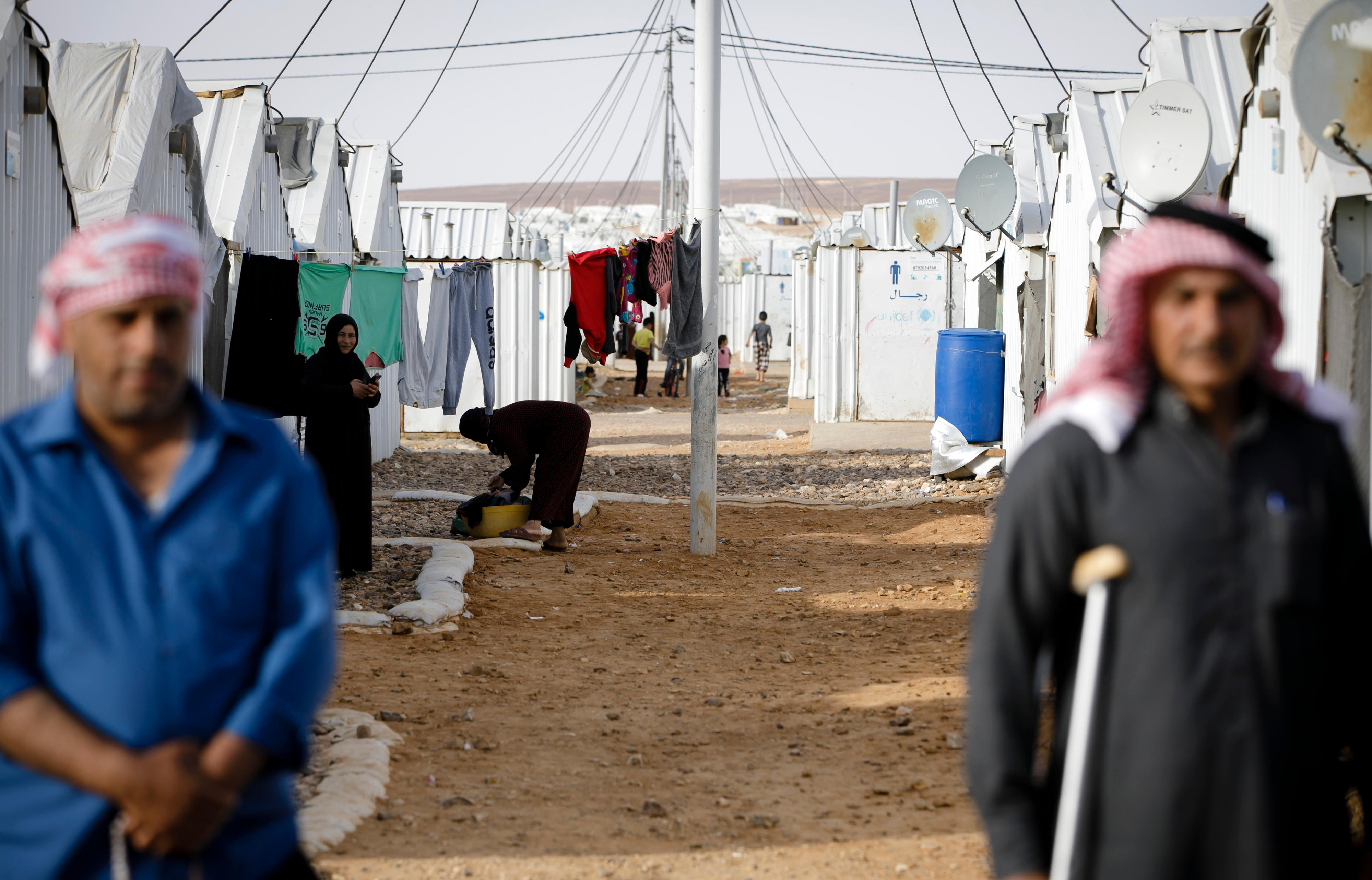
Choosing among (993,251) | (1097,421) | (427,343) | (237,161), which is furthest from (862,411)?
(1097,421)

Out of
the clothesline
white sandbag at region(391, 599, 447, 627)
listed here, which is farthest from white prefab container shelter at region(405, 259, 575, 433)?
white sandbag at region(391, 599, 447, 627)

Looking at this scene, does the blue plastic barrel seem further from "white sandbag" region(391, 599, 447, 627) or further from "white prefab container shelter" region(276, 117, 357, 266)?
"white sandbag" region(391, 599, 447, 627)

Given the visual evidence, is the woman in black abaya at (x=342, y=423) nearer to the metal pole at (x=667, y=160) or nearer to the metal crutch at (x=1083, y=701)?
the metal crutch at (x=1083, y=701)

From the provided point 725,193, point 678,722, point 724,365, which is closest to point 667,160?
point 724,365

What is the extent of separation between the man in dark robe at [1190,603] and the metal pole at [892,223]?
2189 cm

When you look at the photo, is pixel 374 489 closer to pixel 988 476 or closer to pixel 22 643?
pixel 988 476

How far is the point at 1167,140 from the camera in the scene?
7.90 m

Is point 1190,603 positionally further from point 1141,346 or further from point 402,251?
point 402,251

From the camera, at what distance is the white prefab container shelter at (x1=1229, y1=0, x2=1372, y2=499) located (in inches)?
205

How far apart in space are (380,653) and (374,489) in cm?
678

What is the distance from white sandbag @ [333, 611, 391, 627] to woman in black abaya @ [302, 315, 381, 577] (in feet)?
3.25

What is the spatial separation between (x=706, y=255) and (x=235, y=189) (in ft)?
13.7

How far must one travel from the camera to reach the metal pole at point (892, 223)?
77.7ft

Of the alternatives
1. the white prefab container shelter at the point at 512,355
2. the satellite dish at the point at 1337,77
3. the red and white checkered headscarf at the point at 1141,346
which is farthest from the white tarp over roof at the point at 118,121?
the white prefab container shelter at the point at 512,355
